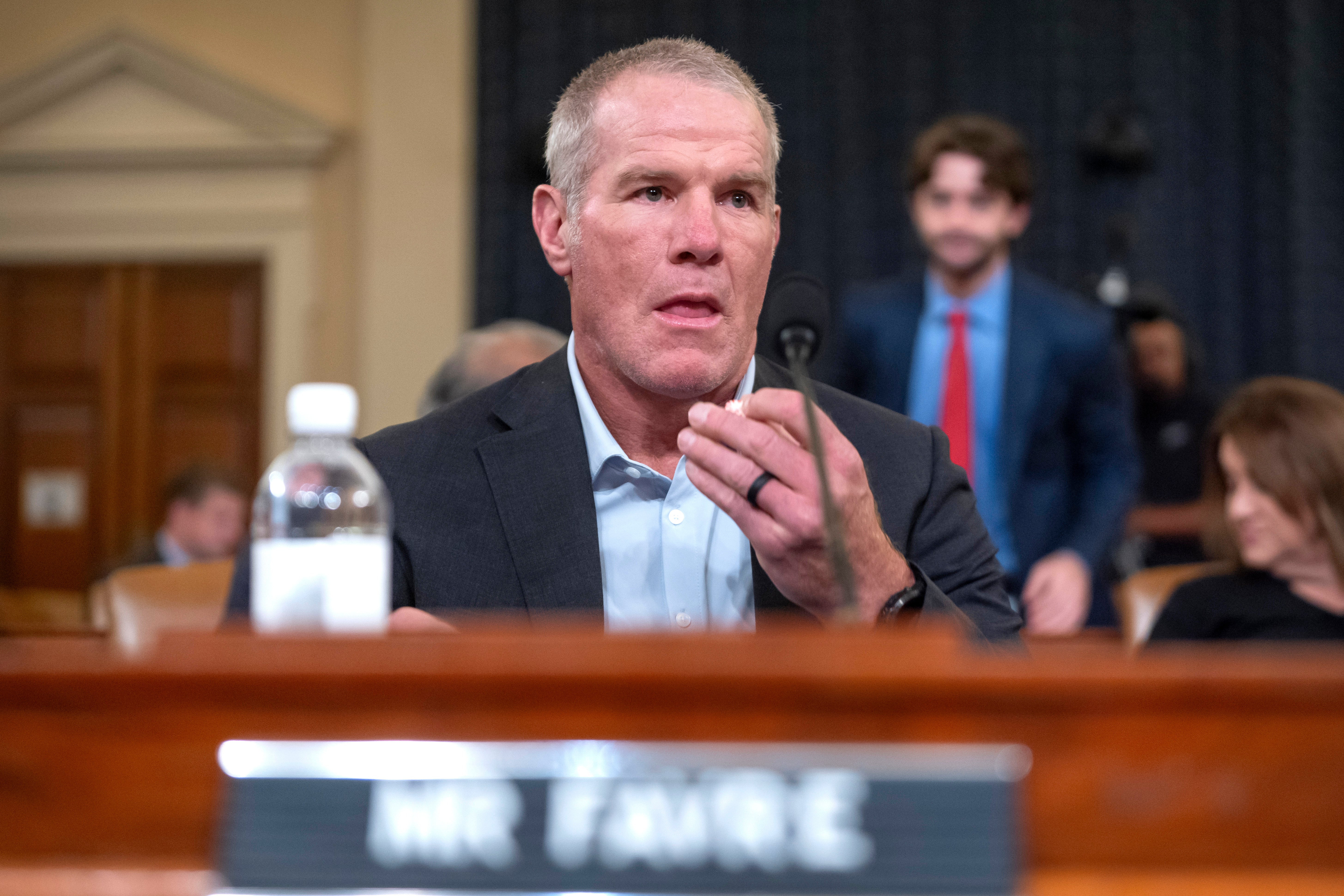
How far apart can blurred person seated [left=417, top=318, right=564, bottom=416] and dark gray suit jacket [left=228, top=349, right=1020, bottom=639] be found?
1086mm

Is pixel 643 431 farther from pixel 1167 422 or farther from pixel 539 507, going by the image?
pixel 1167 422

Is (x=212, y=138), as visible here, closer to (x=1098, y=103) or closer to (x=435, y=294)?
(x=435, y=294)

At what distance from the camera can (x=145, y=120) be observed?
18.7 ft

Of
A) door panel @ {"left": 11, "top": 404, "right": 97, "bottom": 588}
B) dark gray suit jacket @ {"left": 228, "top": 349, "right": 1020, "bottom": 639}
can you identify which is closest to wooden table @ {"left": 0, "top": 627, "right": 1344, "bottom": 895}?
dark gray suit jacket @ {"left": 228, "top": 349, "right": 1020, "bottom": 639}

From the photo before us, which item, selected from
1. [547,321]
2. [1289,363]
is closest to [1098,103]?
[1289,363]

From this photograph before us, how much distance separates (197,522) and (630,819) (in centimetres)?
422

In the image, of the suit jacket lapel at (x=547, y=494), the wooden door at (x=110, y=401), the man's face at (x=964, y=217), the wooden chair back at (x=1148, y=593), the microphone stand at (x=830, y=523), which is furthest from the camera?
the wooden door at (x=110, y=401)

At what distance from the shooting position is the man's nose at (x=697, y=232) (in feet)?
4.38

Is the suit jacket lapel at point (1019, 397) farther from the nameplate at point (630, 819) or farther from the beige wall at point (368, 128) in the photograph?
the beige wall at point (368, 128)

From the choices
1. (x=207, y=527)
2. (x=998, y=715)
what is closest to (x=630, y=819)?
(x=998, y=715)

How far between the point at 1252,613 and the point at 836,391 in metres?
1.07

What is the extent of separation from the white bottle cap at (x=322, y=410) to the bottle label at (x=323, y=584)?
0.24 feet

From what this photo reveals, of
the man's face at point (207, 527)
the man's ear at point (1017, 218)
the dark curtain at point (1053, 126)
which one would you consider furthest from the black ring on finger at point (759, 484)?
the dark curtain at point (1053, 126)

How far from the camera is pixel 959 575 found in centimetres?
132
